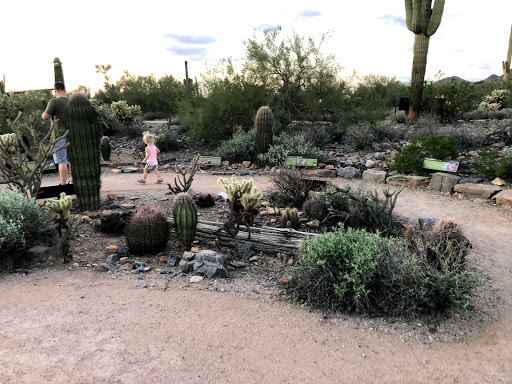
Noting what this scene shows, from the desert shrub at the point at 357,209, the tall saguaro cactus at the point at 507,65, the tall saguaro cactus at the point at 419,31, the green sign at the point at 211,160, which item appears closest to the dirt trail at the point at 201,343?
the desert shrub at the point at 357,209

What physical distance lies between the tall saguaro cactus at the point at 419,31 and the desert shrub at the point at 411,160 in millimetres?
6135

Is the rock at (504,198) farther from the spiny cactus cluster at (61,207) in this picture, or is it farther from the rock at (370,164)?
the spiny cactus cluster at (61,207)

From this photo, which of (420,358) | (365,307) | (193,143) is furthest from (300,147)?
(420,358)

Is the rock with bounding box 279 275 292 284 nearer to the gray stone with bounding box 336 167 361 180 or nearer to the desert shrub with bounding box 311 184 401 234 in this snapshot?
the desert shrub with bounding box 311 184 401 234

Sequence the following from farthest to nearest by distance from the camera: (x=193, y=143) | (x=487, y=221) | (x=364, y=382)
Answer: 1. (x=193, y=143)
2. (x=487, y=221)
3. (x=364, y=382)

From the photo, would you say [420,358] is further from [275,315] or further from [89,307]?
[89,307]

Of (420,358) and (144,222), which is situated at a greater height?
(144,222)

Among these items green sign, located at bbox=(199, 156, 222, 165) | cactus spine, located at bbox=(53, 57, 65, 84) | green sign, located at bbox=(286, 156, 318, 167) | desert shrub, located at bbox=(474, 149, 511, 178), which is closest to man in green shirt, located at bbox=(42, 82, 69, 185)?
green sign, located at bbox=(199, 156, 222, 165)

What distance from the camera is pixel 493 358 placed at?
10.7ft

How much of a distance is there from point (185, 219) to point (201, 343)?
6.73 feet

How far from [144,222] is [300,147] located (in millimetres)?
6706

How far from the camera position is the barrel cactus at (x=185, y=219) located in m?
5.16

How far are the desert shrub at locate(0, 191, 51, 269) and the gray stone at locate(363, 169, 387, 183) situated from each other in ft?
23.2

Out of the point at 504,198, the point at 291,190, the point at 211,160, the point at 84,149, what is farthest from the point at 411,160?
the point at 84,149
